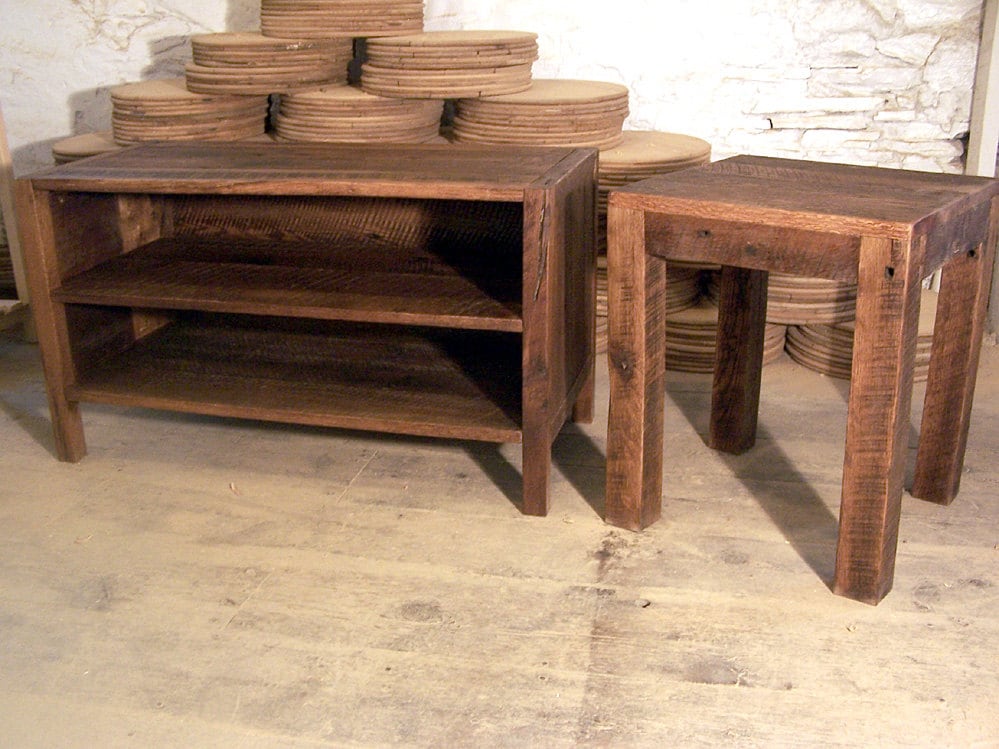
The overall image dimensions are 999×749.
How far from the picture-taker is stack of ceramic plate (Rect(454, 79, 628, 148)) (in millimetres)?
3500

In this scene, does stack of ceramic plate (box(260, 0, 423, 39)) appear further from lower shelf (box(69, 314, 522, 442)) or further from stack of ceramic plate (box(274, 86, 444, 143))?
lower shelf (box(69, 314, 522, 442))

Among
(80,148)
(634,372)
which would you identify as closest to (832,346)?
(634,372)

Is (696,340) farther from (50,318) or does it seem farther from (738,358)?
(50,318)

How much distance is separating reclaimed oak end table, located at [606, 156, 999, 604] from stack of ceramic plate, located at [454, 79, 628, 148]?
0.84 m

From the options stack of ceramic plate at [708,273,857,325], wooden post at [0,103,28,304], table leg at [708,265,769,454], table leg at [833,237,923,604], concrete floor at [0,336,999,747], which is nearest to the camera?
concrete floor at [0,336,999,747]

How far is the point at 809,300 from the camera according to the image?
3.71 m

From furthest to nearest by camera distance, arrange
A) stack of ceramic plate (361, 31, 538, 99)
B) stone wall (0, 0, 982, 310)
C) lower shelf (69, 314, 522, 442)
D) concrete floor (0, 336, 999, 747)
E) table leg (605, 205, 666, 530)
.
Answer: stone wall (0, 0, 982, 310), stack of ceramic plate (361, 31, 538, 99), lower shelf (69, 314, 522, 442), table leg (605, 205, 666, 530), concrete floor (0, 336, 999, 747)

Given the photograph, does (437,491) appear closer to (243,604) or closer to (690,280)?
(243,604)

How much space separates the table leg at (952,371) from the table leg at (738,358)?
0.48 meters

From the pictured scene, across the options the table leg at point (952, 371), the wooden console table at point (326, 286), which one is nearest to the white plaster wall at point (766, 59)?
the wooden console table at point (326, 286)

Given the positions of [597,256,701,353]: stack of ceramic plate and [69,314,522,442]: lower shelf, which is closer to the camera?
[69,314,522,442]: lower shelf

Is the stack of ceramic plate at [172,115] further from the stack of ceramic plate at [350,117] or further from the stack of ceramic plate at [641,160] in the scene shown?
the stack of ceramic plate at [641,160]

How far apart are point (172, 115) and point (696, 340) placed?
193 cm

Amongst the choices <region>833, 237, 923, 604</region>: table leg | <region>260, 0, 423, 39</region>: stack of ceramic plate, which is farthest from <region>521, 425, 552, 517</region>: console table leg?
<region>260, 0, 423, 39</region>: stack of ceramic plate
